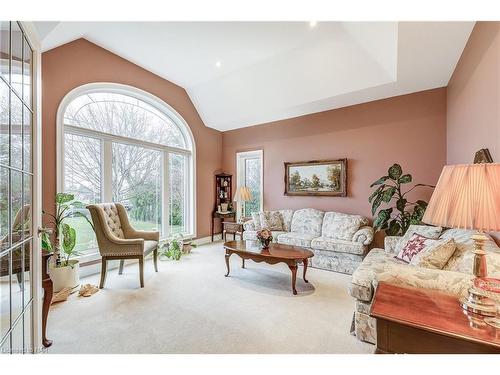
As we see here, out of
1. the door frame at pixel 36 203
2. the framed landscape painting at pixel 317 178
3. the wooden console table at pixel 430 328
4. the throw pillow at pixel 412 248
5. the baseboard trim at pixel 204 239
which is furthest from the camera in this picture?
the baseboard trim at pixel 204 239

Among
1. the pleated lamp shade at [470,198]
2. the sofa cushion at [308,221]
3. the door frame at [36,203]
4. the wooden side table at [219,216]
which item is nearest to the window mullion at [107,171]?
the door frame at [36,203]

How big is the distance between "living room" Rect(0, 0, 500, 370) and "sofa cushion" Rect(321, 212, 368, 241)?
1.7 inches

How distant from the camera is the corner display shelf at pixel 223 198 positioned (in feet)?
19.4

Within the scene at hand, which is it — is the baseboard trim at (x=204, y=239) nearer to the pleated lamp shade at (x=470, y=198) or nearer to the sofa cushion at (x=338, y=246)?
the sofa cushion at (x=338, y=246)

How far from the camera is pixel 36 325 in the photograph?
1561 millimetres

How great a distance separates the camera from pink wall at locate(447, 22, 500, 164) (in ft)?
6.61

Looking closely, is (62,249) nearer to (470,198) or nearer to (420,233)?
(470,198)

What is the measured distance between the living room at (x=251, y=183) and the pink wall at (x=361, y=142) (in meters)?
0.03

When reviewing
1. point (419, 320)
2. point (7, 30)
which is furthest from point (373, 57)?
point (7, 30)

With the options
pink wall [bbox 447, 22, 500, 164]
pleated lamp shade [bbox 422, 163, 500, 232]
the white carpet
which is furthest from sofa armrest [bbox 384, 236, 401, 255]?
pleated lamp shade [bbox 422, 163, 500, 232]

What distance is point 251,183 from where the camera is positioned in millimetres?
6023

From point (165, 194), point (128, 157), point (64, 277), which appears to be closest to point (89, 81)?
point (128, 157)

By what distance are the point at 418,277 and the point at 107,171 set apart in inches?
170
